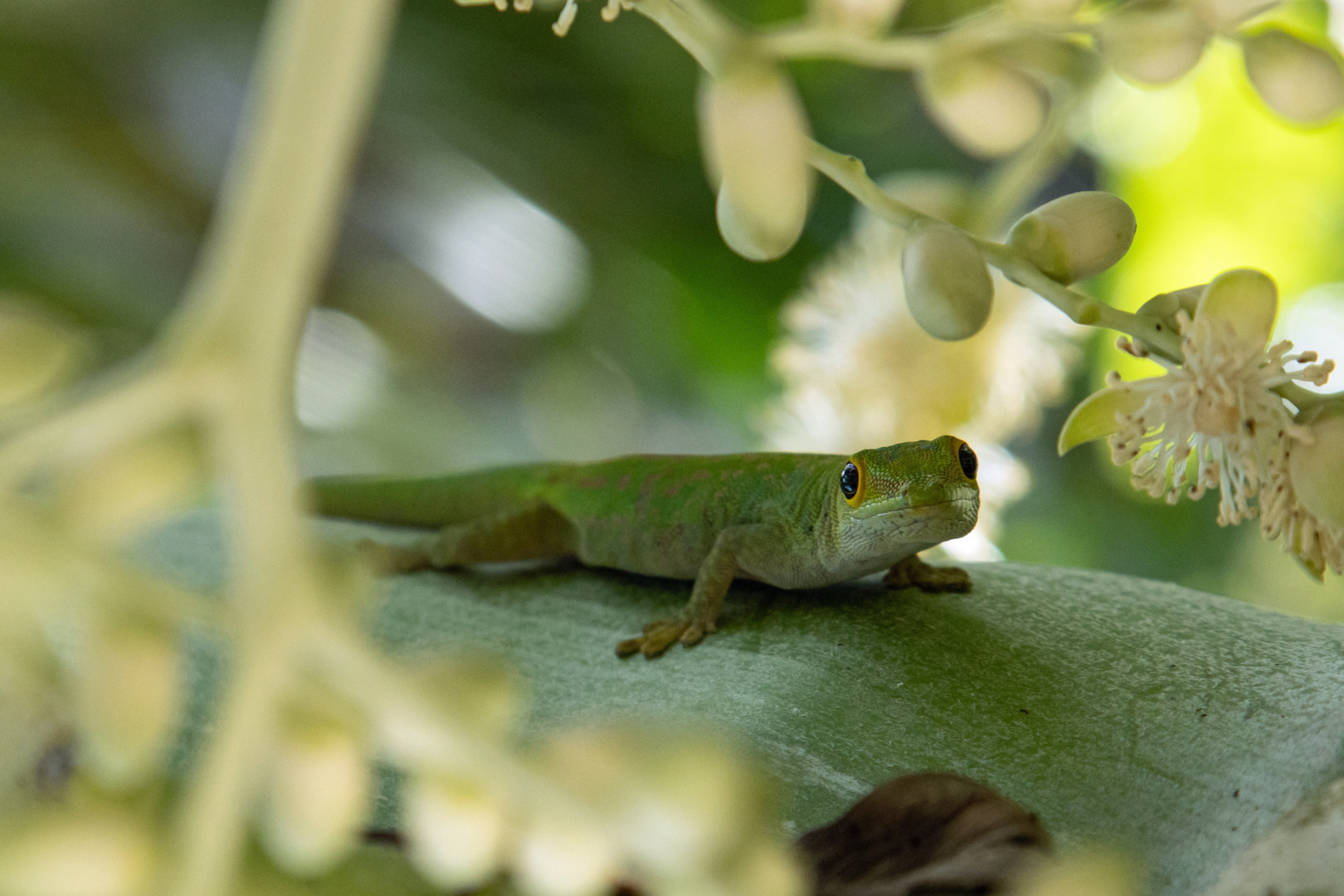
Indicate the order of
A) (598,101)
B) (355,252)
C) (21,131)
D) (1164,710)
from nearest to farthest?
(1164,710), (21,131), (598,101), (355,252)

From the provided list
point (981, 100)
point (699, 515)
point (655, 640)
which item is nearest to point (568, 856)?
point (981, 100)

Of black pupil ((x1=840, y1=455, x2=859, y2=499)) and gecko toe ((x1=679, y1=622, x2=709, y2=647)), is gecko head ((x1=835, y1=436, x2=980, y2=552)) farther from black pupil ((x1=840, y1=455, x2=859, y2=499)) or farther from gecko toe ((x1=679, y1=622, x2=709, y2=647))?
gecko toe ((x1=679, y1=622, x2=709, y2=647))

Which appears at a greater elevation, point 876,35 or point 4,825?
point 876,35

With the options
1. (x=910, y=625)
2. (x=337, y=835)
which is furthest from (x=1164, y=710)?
(x=337, y=835)

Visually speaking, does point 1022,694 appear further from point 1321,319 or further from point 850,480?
point 1321,319

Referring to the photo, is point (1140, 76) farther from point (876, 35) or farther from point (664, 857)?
point (664, 857)

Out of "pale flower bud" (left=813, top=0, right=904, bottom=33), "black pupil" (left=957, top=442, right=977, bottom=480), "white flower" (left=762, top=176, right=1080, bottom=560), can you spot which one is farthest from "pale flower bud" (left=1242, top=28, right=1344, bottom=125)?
"white flower" (left=762, top=176, right=1080, bottom=560)
